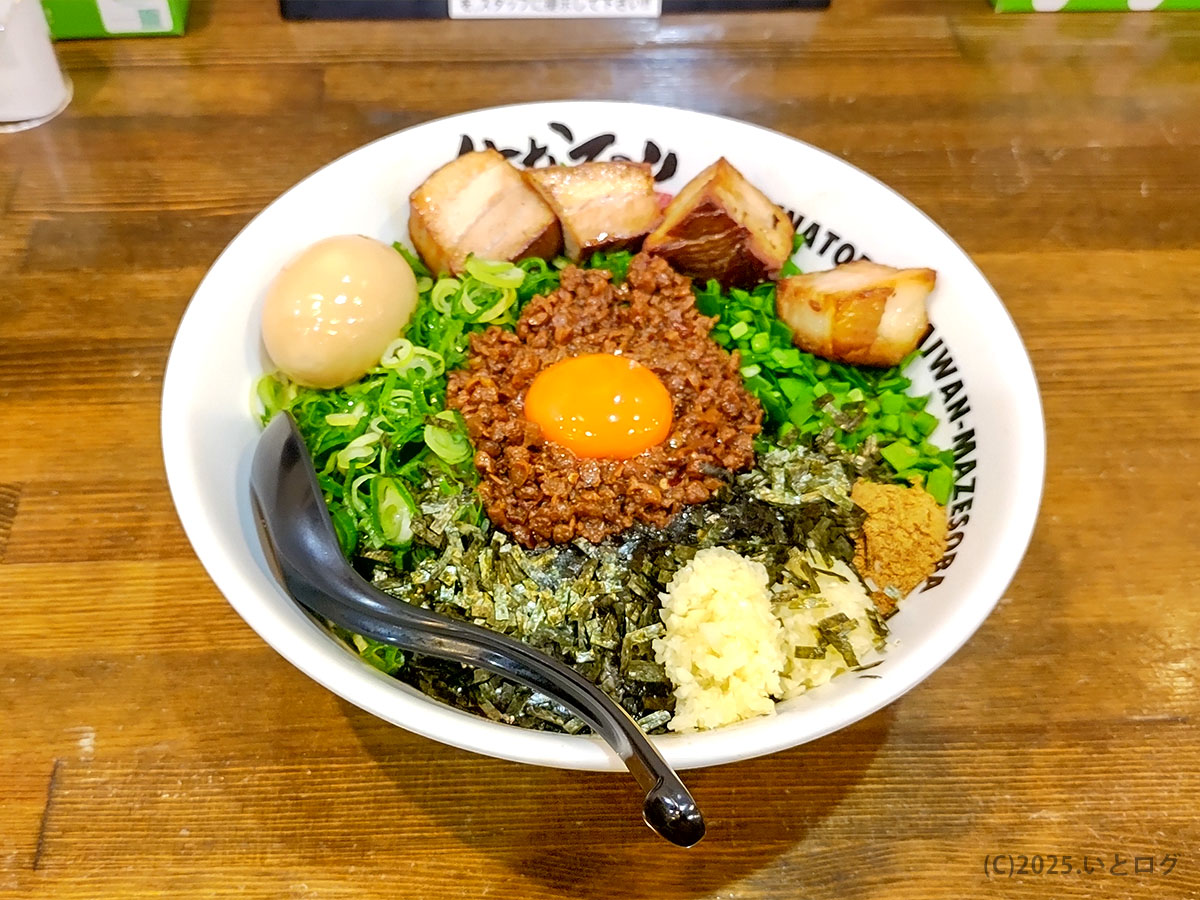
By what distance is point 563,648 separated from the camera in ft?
5.43

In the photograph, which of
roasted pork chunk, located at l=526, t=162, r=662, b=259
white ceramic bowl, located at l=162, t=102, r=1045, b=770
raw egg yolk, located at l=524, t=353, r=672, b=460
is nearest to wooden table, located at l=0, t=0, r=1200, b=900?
white ceramic bowl, located at l=162, t=102, r=1045, b=770

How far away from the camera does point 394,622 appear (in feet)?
5.01

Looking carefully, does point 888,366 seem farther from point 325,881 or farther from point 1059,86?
point 1059,86

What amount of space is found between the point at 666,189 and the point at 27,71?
7.08ft

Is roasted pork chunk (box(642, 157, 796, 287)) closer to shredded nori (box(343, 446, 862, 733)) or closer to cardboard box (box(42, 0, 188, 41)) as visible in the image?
shredded nori (box(343, 446, 862, 733))

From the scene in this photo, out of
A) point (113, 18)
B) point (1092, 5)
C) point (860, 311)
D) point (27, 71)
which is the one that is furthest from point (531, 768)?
point (1092, 5)

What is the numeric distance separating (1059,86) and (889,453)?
219 cm

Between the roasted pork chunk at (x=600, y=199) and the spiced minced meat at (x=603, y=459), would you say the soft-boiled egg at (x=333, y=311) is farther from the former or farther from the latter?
the roasted pork chunk at (x=600, y=199)

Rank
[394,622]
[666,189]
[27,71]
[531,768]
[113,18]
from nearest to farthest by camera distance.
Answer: [394,622], [531,768], [666,189], [27,71], [113,18]

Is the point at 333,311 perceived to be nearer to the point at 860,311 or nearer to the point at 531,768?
the point at 531,768

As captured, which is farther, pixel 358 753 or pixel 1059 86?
pixel 1059 86

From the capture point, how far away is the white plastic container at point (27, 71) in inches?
105

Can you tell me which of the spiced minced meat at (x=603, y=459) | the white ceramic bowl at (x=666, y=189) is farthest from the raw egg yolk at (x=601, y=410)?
the white ceramic bowl at (x=666, y=189)

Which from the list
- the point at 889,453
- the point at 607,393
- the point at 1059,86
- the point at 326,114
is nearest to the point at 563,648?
the point at 607,393
